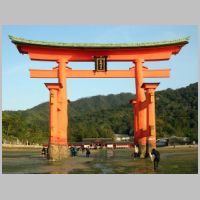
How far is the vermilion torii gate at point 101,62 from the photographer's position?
18.3m

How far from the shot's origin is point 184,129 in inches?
2068

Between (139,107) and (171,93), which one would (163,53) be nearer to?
(139,107)

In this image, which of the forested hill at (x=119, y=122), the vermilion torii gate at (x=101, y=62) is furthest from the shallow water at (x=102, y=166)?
the forested hill at (x=119, y=122)

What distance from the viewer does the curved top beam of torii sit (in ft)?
60.7

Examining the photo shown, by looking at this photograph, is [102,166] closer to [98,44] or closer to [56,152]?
[56,152]

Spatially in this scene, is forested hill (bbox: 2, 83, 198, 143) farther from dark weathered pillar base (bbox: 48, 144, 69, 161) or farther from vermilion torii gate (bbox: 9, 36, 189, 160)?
dark weathered pillar base (bbox: 48, 144, 69, 161)

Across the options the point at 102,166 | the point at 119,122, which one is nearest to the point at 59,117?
the point at 102,166

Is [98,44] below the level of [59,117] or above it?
above

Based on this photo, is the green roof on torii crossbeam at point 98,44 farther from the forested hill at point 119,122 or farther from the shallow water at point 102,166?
the forested hill at point 119,122

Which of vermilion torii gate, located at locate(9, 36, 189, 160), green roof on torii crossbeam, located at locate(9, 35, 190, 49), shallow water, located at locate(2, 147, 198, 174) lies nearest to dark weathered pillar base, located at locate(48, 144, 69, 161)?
vermilion torii gate, located at locate(9, 36, 189, 160)

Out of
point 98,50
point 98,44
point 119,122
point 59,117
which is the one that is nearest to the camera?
point 59,117

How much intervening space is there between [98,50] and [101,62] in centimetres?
72

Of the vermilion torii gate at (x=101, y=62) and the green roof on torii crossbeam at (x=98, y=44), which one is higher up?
the green roof on torii crossbeam at (x=98, y=44)

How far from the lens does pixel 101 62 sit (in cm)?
1911
